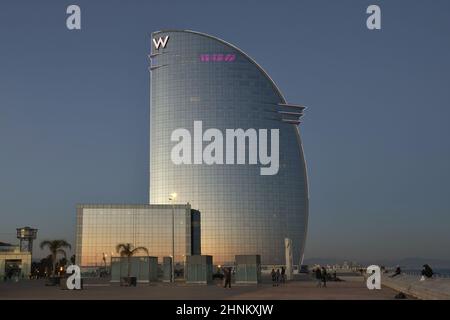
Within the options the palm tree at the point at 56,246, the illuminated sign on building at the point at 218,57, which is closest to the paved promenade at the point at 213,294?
the palm tree at the point at 56,246

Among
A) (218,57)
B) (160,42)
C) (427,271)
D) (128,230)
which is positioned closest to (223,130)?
(218,57)

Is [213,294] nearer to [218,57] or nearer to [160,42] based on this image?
[218,57]

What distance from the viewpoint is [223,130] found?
18825cm

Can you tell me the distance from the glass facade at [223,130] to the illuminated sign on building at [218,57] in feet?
1.11

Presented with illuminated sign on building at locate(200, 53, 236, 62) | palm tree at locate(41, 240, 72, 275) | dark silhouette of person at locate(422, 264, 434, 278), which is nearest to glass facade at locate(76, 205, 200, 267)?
illuminated sign on building at locate(200, 53, 236, 62)

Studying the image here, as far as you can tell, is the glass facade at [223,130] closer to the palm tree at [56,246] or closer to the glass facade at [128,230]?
the glass facade at [128,230]

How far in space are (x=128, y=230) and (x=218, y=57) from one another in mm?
67826

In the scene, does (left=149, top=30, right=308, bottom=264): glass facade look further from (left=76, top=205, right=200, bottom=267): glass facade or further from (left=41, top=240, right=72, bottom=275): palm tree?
(left=41, top=240, right=72, bottom=275): palm tree

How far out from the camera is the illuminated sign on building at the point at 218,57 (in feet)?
633
